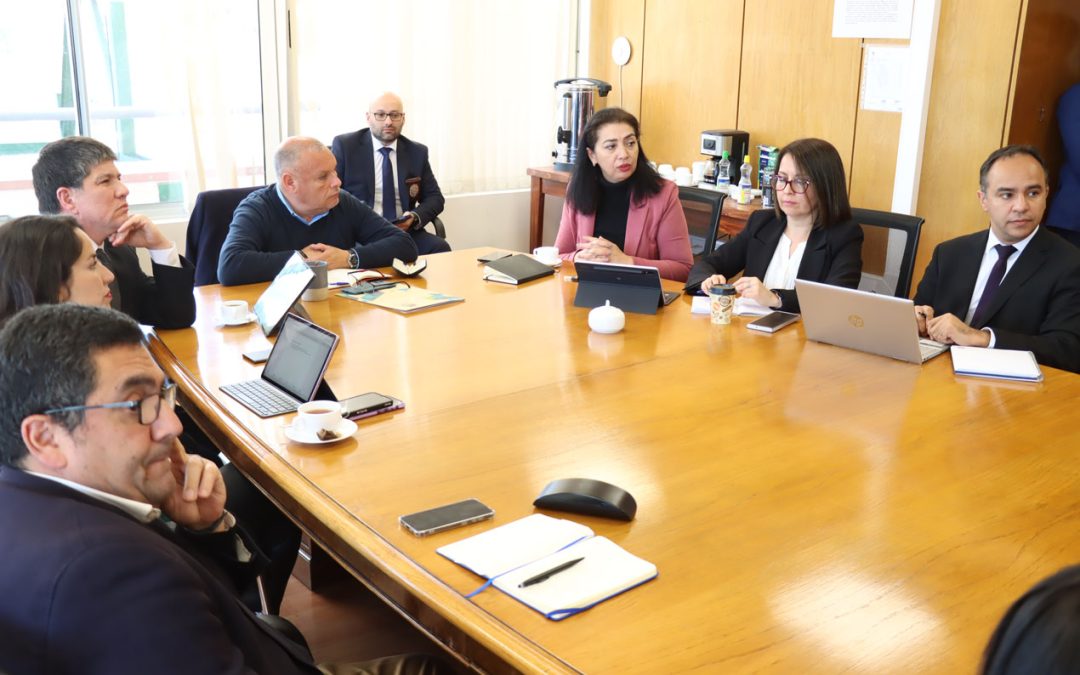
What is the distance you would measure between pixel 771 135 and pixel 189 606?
4.21 meters

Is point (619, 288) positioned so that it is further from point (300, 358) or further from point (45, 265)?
point (45, 265)

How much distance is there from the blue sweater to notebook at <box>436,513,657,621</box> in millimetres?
1891

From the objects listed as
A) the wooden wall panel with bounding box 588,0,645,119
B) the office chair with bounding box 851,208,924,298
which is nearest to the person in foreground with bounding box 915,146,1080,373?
the office chair with bounding box 851,208,924,298

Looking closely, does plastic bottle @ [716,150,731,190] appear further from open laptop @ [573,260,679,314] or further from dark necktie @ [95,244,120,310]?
dark necktie @ [95,244,120,310]

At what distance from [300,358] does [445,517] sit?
709mm

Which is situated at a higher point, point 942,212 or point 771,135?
point 771,135

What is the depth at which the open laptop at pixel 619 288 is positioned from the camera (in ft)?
9.37

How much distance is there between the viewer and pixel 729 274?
332 cm

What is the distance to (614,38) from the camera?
18.6 ft

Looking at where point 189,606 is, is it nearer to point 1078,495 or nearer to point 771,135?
point 1078,495

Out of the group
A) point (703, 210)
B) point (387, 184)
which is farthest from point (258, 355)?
point (387, 184)

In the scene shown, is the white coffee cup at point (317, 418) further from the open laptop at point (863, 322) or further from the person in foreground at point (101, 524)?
the open laptop at point (863, 322)

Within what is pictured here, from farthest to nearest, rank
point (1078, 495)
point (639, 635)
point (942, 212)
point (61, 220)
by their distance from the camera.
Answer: point (942, 212) < point (61, 220) < point (1078, 495) < point (639, 635)

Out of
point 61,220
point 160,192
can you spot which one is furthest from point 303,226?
point 160,192
